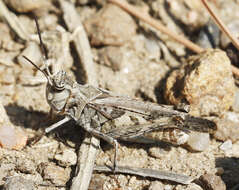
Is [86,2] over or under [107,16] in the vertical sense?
over

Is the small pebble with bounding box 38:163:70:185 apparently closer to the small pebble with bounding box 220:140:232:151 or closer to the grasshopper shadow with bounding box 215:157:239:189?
the grasshopper shadow with bounding box 215:157:239:189

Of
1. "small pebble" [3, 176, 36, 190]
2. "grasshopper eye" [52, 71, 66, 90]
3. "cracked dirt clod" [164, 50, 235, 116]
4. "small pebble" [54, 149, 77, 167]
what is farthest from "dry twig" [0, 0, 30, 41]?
"cracked dirt clod" [164, 50, 235, 116]

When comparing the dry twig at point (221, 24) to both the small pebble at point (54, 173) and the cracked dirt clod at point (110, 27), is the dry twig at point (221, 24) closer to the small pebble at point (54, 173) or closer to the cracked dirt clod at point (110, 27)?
the cracked dirt clod at point (110, 27)

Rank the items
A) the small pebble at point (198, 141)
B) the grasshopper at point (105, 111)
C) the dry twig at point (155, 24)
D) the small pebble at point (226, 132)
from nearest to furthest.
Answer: the grasshopper at point (105, 111) → the small pebble at point (198, 141) → the small pebble at point (226, 132) → the dry twig at point (155, 24)

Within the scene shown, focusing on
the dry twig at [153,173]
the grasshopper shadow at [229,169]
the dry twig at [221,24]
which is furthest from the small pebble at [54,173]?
the dry twig at [221,24]

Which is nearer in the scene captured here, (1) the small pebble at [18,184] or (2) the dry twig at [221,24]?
(1) the small pebble at [18,184]

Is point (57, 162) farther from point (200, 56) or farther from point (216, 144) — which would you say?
point (200, 56)

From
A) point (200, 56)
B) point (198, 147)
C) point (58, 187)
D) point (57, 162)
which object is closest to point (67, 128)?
point (57, 162)
